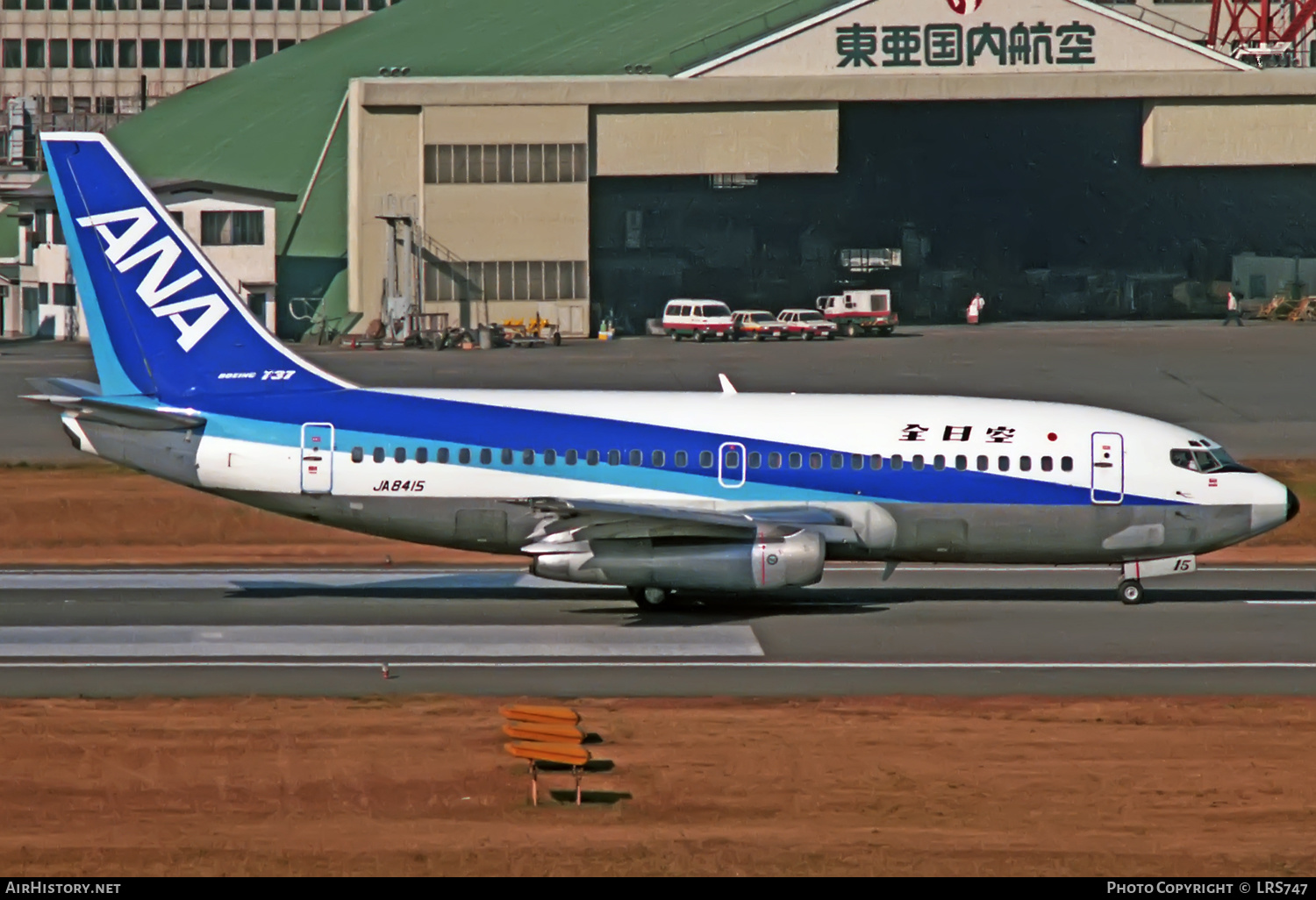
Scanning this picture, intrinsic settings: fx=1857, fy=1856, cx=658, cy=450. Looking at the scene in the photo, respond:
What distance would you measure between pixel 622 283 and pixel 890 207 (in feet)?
63.8

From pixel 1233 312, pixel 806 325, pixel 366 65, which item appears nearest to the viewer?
pixel 806 325

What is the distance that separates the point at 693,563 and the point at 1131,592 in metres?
9.19

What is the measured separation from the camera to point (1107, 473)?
35.0 meters

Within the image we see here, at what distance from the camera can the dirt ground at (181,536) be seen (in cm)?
4350

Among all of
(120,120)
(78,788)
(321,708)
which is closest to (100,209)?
(321,708)

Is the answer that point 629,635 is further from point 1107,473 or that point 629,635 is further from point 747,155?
point 747,155

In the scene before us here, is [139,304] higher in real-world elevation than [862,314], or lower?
lower

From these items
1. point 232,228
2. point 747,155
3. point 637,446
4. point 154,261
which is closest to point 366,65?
point 232,228

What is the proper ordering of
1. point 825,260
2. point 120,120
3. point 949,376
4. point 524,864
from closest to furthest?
point 524,864 < point 949,376 < point 825,260 < point 120,120

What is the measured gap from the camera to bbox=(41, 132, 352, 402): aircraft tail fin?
3575 centimetres

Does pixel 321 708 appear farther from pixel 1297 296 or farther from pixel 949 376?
pixel 1297 296

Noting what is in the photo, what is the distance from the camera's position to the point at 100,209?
35750 mm

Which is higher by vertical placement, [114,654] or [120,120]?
[120,120]

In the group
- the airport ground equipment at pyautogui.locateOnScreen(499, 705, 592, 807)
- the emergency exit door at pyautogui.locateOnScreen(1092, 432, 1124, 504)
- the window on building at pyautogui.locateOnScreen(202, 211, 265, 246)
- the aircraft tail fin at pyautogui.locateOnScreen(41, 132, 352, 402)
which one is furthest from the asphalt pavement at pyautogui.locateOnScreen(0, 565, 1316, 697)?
the window on building at pyautogui.locateOnScreen(202, 211, 265, 246)
